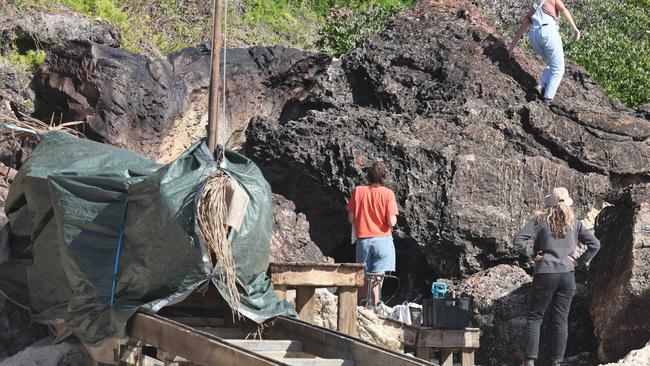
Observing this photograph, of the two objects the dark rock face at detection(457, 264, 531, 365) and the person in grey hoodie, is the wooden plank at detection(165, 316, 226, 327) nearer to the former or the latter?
the person in grey hoodie

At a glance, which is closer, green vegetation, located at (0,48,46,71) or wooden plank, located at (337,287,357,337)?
wooden plank, located at (337,287,357,337)

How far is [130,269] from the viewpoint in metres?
7.25

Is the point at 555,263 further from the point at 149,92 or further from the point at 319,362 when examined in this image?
the point at 149,92

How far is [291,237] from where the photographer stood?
1023cm

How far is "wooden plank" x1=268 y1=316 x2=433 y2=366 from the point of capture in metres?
6.26

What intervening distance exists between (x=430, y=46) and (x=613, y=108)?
6.84 feet

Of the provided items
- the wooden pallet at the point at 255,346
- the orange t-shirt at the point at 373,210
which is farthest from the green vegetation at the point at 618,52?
the wooden pallet at the point at 255,346

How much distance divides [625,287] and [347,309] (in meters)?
2.24

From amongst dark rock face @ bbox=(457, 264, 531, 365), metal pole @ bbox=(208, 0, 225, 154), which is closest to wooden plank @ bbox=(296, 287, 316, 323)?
metal pole @ bbox=(208, 0, 225, 154)

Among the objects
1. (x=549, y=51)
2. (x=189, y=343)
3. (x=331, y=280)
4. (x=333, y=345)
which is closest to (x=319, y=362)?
(x=333, y=345)

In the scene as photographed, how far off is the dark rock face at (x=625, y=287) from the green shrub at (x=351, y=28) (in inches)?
297

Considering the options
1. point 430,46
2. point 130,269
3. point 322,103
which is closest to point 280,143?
point 322,103

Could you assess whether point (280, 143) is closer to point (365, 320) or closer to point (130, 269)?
point (365, 320)

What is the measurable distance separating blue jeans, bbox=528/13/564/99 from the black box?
12.4ft
